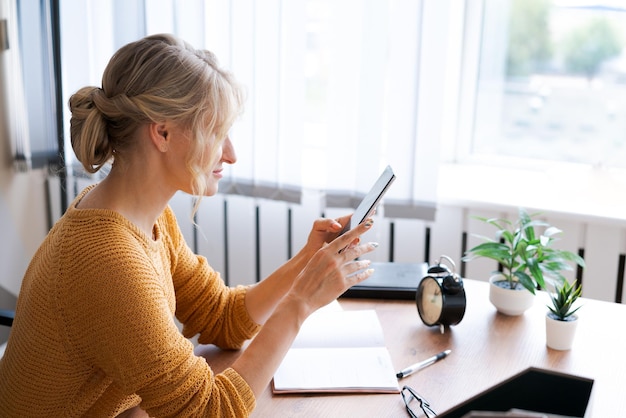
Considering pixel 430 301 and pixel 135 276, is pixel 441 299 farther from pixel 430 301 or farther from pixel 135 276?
pixel 135 276

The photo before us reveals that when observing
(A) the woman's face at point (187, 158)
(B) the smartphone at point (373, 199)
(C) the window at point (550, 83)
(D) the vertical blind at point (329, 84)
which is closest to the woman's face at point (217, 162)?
(A) the woman's face at point (187, 158)

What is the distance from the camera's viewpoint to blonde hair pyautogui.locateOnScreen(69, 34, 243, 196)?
4.15ft

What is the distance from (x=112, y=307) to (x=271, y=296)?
46 cm

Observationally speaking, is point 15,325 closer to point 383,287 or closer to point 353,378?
point 353,378

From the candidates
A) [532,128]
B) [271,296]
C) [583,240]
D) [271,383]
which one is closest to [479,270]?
[583,240]

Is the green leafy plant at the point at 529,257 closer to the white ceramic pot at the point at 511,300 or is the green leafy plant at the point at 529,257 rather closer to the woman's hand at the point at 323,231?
the white ceramic pot at the point at 511,300

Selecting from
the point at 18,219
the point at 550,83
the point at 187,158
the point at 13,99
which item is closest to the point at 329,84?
the point at 550,83

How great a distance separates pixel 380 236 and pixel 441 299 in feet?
2.66

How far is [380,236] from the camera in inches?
92.1

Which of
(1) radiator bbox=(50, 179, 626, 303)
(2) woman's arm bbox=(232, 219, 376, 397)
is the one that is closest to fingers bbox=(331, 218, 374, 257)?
(2) woman's arm bbox=(232, 219, 376, 397)

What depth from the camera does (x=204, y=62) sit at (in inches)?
51.7

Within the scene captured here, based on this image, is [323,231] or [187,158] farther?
[323,231]

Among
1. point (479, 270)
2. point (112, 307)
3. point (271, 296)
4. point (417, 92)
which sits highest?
point (417, 92)

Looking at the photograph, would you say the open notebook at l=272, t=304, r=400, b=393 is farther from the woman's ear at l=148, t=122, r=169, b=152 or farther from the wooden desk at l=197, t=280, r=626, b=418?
the woman's ear at l=148, t=122, r=169, b=152
